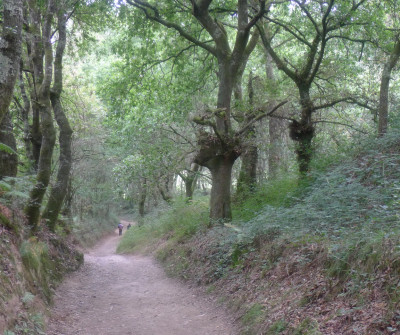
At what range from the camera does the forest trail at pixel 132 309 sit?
21.6 feet

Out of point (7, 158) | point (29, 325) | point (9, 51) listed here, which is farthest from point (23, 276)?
point (7, 158)

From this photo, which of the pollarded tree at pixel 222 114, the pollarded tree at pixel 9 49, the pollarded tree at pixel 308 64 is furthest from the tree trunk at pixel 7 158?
the pollarded tree at pixel 308 64

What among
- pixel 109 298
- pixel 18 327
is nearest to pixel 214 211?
pixel 109 298

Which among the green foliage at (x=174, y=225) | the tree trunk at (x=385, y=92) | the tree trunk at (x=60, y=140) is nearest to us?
the tree trunk at (x=385, y=92)

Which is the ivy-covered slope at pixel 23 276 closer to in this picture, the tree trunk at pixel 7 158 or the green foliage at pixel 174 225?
the tree trunk at pixel 7 158

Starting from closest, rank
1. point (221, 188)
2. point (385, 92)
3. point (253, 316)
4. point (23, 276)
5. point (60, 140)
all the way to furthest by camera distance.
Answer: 1. point (253, 316)
2. point (23, 276)
3. point (385, 92)
4. point (60, 140)
5. point (221, 188)

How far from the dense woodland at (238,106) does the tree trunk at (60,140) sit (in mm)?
36

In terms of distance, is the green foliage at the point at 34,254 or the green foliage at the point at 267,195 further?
the green foliage at the point at 267,195

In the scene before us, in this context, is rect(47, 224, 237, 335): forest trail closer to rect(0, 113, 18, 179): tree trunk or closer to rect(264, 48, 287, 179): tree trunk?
rect(0, 113, 18, 179): tree trunk

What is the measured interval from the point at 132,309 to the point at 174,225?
400 inches

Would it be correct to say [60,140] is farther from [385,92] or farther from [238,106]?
[385,92]

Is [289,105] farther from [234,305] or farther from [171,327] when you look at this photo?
[171,327]

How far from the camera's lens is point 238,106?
484 inches

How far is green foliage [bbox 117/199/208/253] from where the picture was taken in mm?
14044
